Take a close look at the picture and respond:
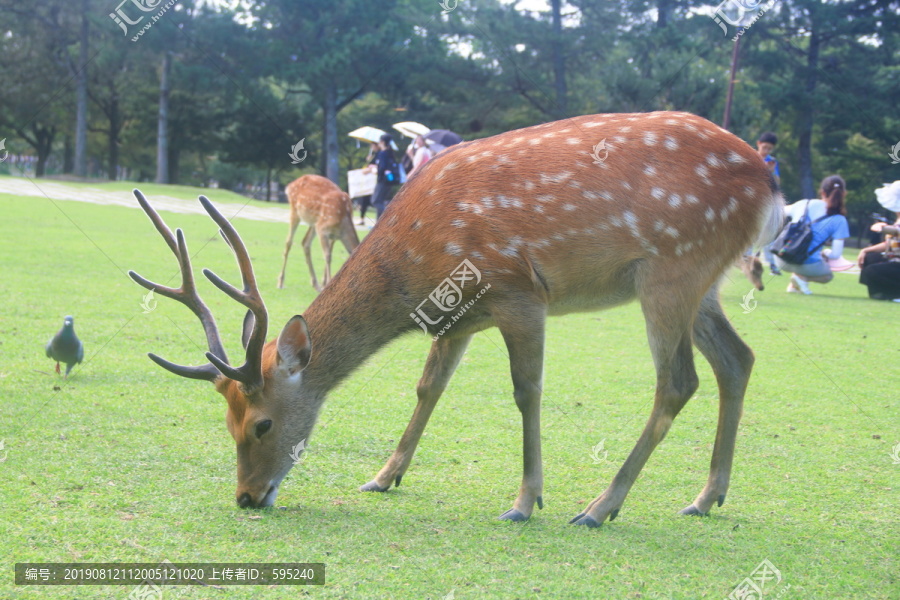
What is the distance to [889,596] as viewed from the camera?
297 centimetres

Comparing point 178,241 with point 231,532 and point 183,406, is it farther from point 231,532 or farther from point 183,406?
point 183,406

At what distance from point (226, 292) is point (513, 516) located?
57.9 inches

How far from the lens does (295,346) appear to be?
12.1 ft

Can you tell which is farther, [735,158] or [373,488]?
[735,158]

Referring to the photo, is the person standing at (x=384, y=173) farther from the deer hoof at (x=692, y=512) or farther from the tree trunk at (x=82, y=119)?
the tree trunk at (x=82, y=119)

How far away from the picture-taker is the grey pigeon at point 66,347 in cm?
508

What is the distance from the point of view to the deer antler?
344 cm

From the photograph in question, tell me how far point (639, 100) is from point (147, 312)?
78.8 ft

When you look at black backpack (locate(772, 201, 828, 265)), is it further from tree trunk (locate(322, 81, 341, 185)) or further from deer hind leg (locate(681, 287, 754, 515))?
tree trunk (locate(322, 81, 341, 185))

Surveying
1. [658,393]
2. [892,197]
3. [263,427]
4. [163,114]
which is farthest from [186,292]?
[163,114]

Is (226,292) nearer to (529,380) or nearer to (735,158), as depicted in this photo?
(529,380)

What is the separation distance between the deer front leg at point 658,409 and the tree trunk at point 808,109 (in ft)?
93.5

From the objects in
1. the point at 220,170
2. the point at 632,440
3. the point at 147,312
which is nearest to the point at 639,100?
the point at 147,312

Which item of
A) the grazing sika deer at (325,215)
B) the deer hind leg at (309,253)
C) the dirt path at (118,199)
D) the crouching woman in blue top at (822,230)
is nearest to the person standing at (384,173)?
the grazing sika deer at (325,215)
